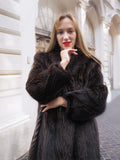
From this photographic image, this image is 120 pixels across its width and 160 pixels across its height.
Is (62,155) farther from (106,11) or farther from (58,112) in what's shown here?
(106,11)

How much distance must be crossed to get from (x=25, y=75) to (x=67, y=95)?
1.90 metres

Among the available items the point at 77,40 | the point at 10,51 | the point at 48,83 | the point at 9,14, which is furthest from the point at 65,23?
the point at 9,14

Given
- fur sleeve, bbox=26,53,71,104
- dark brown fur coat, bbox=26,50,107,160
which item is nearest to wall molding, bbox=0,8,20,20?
dark brown fur coat, bbox=26,50,107,160

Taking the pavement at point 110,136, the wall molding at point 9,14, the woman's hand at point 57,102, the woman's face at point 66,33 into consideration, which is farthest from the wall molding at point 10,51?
the pavement at point 110,136

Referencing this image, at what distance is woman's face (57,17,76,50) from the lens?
1249 mm

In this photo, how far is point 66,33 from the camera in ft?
4.09

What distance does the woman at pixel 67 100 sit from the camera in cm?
109

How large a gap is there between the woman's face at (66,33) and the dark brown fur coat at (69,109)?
7.8 inches

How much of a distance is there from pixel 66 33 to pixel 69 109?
676 millimetres

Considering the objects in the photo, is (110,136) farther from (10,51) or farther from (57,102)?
(10,51)

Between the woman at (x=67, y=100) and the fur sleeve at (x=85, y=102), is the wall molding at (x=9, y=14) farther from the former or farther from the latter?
the fur sleeve at (x=85, y=102)

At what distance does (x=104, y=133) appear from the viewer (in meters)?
3.79

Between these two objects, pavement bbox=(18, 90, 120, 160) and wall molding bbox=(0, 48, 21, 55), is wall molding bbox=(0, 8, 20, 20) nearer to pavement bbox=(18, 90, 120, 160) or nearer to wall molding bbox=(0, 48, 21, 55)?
wall molding bbox=(0, 48, 21, 55)

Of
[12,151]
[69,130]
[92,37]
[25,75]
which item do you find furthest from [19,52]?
[92,37]
